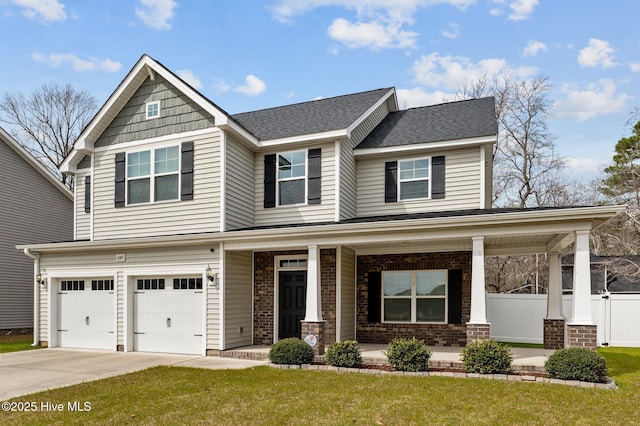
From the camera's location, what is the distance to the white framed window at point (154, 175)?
13094 millimetres

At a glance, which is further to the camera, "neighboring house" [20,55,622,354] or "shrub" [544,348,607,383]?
"neighboring house" [20,55,622,354]

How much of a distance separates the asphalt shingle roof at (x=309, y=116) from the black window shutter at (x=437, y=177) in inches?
99.7

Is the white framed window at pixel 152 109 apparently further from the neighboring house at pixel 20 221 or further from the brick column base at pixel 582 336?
the brick column base at pixel 582 336

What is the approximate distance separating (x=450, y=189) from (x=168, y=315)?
26.8ft

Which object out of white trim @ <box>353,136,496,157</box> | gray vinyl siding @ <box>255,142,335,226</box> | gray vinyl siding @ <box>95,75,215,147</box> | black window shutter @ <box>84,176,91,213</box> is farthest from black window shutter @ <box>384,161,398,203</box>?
black window shutter @ <box>84,176,91,213</box>

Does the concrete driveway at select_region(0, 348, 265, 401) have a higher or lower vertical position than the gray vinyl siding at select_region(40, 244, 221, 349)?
lower

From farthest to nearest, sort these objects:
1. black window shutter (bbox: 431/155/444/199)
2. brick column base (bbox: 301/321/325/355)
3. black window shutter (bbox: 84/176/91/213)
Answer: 1. black window shutter (bbox: 84/176/91/213)
2. black window shutter (bbox: 431/155/444/199)
3. brick column base (bbox: 301/321/325/355)

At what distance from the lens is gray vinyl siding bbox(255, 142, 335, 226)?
42.0 ft

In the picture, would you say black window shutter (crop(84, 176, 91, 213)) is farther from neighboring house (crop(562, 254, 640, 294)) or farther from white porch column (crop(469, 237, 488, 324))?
neighboring house (crop(562, 254, 640, 294))

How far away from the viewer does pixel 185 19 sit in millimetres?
13219

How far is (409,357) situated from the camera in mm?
9320

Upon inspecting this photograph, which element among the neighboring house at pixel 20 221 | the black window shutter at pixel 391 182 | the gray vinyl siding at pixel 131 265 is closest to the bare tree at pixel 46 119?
the neighboring house at pixel 20 221

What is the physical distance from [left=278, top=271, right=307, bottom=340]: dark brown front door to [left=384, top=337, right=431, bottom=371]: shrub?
12.6 ft

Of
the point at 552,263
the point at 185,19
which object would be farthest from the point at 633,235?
the point at 185,19
